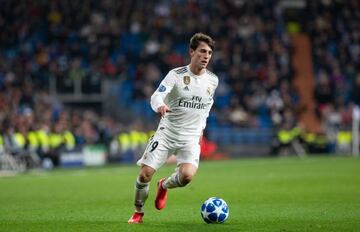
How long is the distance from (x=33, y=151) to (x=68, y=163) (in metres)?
1.60

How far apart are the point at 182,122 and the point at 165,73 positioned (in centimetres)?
2524

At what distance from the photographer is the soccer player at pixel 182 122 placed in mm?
11289

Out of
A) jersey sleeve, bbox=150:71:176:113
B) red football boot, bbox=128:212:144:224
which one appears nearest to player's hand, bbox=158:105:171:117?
jersey sleeve, bbox=150:71:176:113

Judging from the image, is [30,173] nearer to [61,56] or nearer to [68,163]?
[68,163]

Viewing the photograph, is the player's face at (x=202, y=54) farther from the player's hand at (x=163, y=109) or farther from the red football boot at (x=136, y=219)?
the red football boot at (x=136, y=219)

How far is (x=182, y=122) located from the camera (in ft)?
37.8

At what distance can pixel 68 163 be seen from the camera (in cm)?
2939

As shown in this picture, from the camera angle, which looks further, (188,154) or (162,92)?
(188,154)

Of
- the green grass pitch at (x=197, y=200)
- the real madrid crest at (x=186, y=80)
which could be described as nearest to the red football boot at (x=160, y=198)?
the green grass pitch at (x=197, y=200)

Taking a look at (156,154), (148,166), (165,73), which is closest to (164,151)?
(156,154)

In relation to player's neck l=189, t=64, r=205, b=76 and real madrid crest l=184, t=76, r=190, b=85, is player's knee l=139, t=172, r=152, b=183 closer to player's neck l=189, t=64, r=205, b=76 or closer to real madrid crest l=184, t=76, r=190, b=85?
real madrid crest l=184, t=76, r=190, b=85

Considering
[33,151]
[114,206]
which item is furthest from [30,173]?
[114,206]

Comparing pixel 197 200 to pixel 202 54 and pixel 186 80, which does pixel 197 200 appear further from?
pixel 202 54

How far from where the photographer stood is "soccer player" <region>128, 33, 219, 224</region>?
37.0ft
